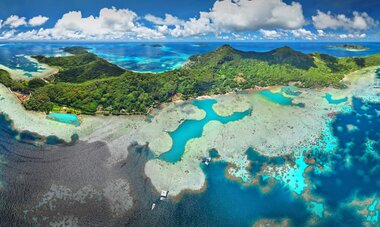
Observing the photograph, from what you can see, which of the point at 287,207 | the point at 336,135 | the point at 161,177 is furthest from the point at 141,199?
the point at 336,135

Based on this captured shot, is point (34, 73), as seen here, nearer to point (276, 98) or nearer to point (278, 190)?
point (276, 98)

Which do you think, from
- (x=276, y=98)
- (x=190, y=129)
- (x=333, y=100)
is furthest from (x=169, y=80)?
(x=333, y=100)

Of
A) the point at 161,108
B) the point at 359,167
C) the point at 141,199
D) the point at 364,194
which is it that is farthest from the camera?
the point at 161,108

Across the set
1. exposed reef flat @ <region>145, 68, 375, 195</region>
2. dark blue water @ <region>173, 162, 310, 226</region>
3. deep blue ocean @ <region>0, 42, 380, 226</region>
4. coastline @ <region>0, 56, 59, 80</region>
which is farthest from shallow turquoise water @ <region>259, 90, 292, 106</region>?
coastline @ <region>0, 56, 59, 80</region>

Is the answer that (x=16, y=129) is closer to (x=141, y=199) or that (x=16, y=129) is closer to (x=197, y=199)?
(x=141, y=199)

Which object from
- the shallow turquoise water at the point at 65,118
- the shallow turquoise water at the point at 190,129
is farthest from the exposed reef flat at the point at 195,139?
the shallow turquoise water at the point at 65,118

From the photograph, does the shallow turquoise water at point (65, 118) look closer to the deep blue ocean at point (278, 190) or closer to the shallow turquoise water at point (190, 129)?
the deep blue ocean at point (278, 190)

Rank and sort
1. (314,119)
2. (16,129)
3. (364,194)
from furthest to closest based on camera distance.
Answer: (314,119) → (16,129) → (364,194)
